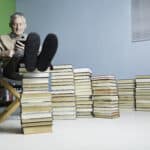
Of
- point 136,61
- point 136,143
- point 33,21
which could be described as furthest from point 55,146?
point 33,21

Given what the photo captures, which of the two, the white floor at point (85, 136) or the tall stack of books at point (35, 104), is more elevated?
the tall stack of books at point (35, 104)

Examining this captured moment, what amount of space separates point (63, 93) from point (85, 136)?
0.90 meters

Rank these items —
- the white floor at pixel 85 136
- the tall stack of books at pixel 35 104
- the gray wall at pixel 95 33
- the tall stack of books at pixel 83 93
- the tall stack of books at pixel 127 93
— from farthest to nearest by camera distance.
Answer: the gray wall at pixel 95 33
the tall stack of books at pixel 127 93
the tall stack of books at pixel 83 93
the tall stack of books at pixel 35 104
the white floor at pixel 85 136

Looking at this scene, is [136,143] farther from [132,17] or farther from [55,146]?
[132,17]

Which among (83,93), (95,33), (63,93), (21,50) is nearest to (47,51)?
(21,50)

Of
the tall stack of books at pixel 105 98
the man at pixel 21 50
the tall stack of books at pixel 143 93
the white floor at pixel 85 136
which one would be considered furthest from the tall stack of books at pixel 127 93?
the man at pixel 21 50

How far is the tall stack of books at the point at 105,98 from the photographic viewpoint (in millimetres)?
2820

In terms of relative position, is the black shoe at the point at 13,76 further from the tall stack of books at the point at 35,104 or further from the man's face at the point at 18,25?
the man's face at the point at 18,25

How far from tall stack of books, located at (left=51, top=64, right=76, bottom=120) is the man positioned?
22.0 inches

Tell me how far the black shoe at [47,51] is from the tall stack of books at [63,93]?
0.73m

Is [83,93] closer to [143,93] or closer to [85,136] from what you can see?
[143,93]

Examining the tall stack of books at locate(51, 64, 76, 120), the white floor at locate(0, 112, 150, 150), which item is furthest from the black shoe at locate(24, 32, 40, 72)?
the tall stack of books at locate(51, 64, 76, 120)

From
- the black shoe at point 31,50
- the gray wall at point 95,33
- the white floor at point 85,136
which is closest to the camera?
the white floor at point 85,136

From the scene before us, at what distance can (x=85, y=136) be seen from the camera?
1.96 m
